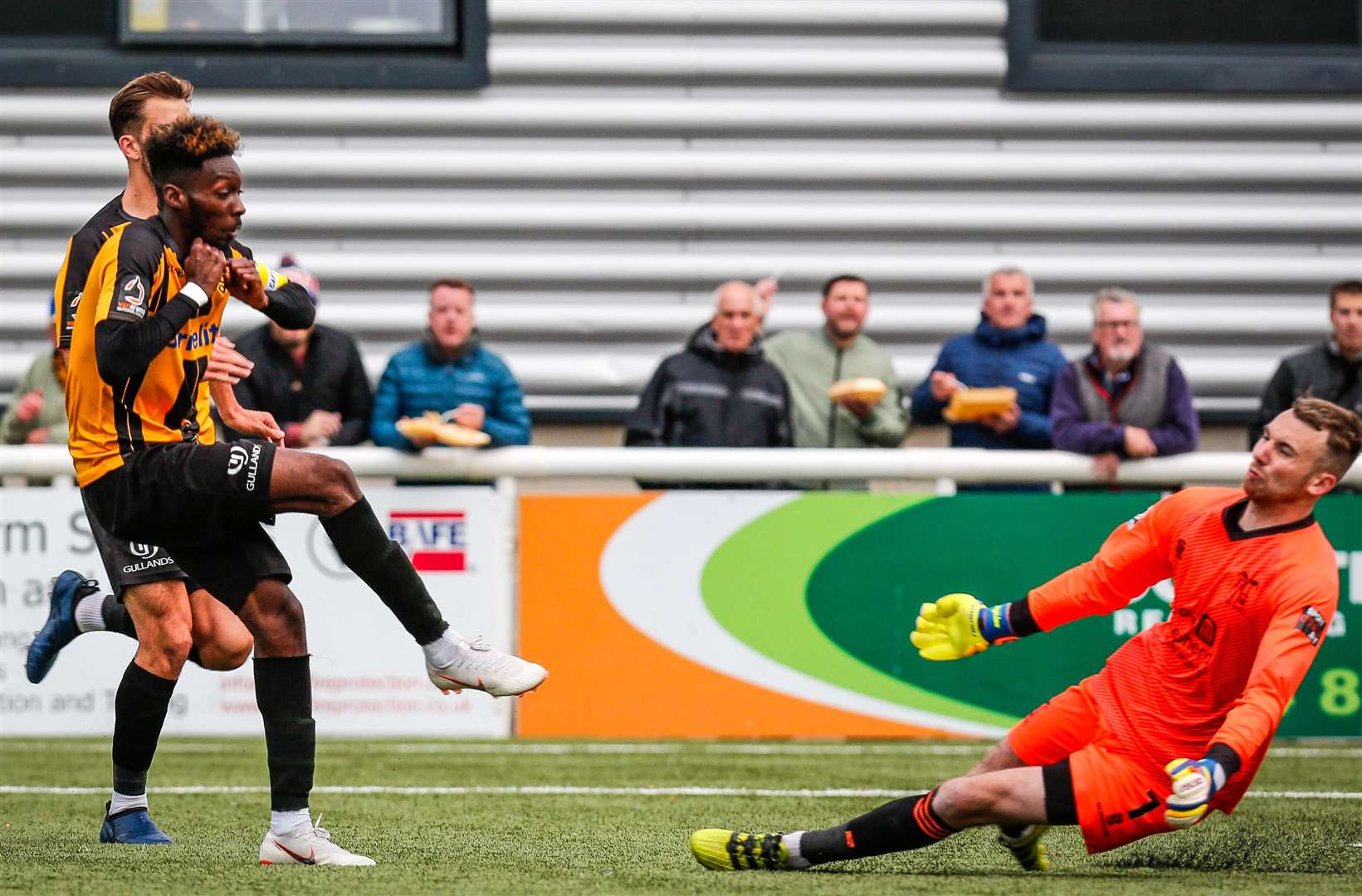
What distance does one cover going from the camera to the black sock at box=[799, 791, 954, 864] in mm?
4895

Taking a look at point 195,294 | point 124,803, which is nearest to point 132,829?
point 124,803

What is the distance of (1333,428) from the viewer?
16.4ft

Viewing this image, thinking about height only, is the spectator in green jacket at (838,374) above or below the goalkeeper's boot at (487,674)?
above

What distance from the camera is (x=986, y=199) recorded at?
36.1 feet

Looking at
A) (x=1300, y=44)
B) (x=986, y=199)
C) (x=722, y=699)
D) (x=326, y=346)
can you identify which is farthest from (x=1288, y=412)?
(x=1300, y=44)

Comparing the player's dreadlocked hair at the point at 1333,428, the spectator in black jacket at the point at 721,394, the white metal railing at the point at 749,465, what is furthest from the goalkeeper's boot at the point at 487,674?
the spectator in black jacket at the point at 721,394

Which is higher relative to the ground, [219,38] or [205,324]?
[219,38]

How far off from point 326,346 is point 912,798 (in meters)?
4.83

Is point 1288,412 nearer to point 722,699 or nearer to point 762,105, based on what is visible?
point 722,699

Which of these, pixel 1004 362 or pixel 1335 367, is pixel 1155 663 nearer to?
pixel 1004 362

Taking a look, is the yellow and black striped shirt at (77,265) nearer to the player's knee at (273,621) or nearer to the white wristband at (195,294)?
the white wristband at (195,294)

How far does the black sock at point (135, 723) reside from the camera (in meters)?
5.81

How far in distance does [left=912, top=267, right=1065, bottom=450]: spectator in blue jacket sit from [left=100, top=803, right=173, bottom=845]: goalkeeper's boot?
14.6 feet

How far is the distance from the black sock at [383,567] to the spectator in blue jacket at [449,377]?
3712 millimetres
